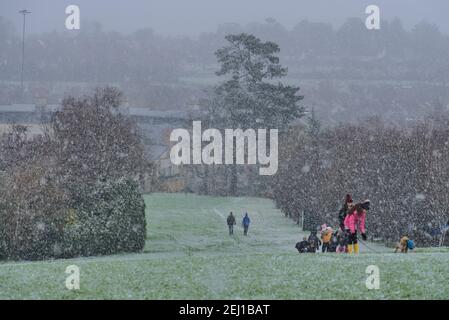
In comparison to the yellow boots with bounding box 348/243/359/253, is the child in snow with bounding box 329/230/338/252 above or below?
below

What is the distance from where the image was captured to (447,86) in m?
108

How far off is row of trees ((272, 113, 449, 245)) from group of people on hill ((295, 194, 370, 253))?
21.9 metres

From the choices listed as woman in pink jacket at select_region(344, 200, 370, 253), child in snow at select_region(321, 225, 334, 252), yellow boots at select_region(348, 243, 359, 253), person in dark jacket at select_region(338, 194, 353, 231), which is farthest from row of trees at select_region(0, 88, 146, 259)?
person in dark jacket at select_region(338, 194, 353, 231)

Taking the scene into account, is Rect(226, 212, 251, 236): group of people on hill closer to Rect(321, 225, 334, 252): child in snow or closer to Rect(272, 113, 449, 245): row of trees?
Rect(272, 113, 449, 245): row of trees

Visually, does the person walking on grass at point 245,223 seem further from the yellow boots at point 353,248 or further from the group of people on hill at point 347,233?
the yellow boots at point 353,248

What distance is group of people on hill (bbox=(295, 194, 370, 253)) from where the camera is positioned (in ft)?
109

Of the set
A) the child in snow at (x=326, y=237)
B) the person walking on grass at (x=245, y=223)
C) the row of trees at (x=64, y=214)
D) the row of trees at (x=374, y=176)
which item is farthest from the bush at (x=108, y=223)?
the row of trees at (x=374, y=176)

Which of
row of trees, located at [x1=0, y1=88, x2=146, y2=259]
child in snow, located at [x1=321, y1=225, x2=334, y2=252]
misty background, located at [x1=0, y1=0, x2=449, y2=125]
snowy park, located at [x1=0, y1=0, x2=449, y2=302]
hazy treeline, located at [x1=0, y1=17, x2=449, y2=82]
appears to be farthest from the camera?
hazy treeline, located at [x1=0, y1=17, x2=449, y2=82]

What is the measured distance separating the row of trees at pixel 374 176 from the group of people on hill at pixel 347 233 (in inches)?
864

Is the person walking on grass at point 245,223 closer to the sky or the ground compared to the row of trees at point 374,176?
closer to the ground

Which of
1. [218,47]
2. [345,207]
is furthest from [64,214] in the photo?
[218,47]

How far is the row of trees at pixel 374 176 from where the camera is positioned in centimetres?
6562

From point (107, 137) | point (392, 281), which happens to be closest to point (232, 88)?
point (107, 137)
